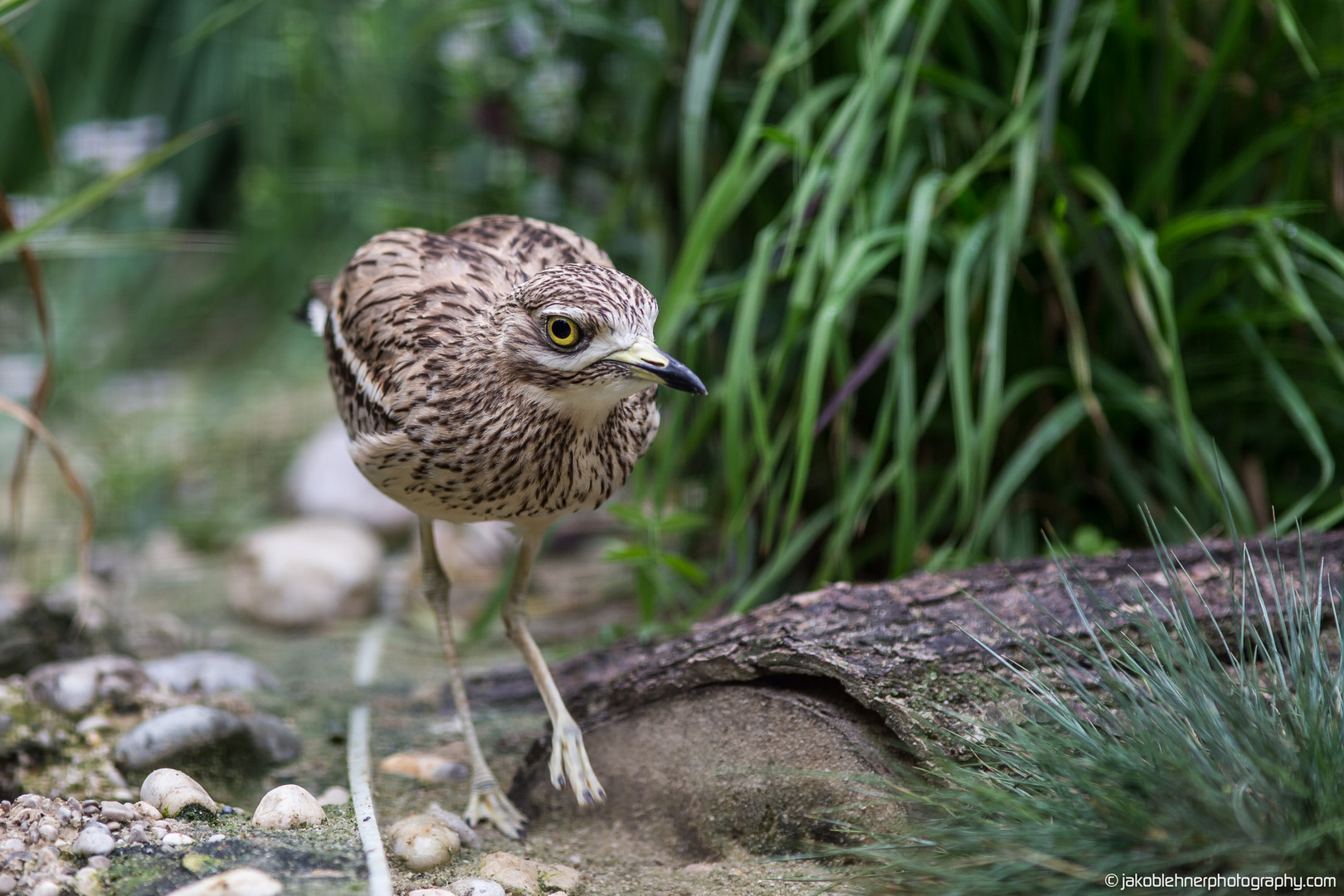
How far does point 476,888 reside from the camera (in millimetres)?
2199

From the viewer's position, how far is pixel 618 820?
8.64 feet

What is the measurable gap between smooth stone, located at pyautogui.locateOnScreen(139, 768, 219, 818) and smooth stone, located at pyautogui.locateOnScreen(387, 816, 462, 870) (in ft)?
1.26

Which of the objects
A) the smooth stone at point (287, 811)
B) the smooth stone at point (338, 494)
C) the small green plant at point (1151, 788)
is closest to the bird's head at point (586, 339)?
the small green plant at point (1151, 788)

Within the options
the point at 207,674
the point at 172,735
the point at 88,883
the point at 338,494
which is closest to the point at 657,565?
Result: the point at 207,674

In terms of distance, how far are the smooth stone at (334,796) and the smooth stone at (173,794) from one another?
0.82 feet

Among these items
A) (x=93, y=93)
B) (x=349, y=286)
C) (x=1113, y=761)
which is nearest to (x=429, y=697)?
(x=349, y=286)

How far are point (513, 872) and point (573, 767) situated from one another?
34 centimetres

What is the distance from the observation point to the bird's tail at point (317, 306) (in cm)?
319

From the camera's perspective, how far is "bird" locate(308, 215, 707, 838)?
233 centimetres

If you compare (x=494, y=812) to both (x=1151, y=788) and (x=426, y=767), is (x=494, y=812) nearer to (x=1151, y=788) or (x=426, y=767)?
(x=426, y=767)

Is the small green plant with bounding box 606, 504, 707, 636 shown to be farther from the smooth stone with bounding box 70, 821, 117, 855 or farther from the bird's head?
the smooth stone with bounding box 70, 821, 117, 855

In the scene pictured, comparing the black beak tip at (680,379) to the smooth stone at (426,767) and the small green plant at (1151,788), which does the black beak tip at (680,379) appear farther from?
the smooth stone at (426,767)

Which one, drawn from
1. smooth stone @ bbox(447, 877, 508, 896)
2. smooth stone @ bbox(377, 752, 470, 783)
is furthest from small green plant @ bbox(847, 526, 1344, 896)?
smooth stone @ bbox(377, 752, 470, 783)

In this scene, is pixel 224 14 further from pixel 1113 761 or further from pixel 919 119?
pixel 1113 761
